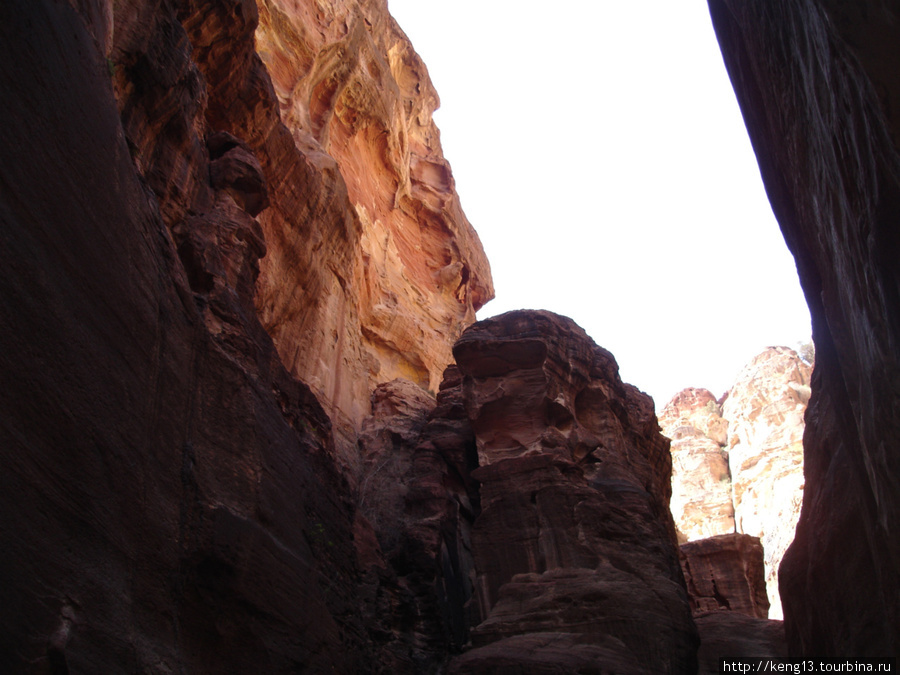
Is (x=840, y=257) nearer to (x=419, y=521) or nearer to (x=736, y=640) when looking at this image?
(x=736, y=640)

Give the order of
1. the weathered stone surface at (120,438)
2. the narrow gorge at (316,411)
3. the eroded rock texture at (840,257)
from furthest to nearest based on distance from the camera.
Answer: the narrow gorge at (316,411) < the weathered stone surface at (120,438) < the eroded rock texture at (840,257)

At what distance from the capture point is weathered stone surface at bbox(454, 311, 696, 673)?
15.4 metres

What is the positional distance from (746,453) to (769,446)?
11.7ft

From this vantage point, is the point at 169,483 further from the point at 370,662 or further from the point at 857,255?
the point at 857,255

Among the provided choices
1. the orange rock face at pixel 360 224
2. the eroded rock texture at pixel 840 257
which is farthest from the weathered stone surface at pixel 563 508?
the orange rock face at pixel 360 224

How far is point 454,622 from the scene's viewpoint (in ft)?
61.7

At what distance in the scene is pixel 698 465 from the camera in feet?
228

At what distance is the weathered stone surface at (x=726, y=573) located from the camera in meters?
28.8

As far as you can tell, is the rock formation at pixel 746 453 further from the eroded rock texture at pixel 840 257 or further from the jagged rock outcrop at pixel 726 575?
the eroded rock texture at pixel 840 257

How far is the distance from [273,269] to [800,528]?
15.0 metres

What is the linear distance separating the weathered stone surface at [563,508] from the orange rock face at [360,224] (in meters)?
5.43

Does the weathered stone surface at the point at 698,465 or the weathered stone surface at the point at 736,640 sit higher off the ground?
the weathered stone surface at the point at 698,465

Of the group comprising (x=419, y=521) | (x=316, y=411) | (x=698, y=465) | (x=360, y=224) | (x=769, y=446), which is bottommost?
(x=419, y=521)

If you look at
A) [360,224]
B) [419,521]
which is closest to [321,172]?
[360,224]
